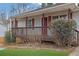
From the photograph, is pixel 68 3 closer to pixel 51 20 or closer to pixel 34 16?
pixel 51 20

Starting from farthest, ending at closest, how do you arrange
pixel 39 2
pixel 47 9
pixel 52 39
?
pixel 47 9
pixel 52 39
pixel 39 2

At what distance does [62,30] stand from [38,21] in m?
1.03

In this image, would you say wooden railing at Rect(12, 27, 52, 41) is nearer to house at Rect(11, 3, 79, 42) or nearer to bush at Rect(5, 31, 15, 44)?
house at Rect(11, 3, 79, 42)

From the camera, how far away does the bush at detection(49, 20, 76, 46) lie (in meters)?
10.9

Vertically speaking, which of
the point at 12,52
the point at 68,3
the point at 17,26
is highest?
the point at 68,3

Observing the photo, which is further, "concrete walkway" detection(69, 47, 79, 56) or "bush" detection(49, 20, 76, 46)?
"bush" detection(49, 20, 76, 46)

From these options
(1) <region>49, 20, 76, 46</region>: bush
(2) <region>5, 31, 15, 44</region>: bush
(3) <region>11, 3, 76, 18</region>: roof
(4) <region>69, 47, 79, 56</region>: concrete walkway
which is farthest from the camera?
(3) <region>11, 3, 76, 18</region>: roof

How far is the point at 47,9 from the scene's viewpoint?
12078mm

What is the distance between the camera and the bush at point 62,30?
10.9 m

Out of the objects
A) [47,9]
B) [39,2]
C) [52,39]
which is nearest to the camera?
[39,2]

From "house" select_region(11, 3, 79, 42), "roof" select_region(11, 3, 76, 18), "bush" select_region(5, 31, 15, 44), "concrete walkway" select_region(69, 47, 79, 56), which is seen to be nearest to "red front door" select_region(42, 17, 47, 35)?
"house" select_region(11, 3, 79, 42)

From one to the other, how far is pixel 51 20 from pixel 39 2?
1158 millimetres

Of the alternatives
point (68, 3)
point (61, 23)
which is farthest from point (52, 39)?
point (68, 3)

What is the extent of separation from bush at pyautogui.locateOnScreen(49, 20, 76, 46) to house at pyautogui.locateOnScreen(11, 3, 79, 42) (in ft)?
0.65
